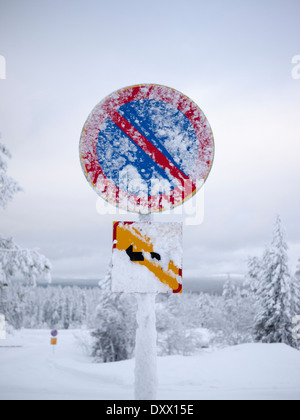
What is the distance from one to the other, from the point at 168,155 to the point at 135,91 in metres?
0.55

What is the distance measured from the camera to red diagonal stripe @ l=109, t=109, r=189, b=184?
5.89 ft

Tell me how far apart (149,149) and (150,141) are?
6 centimetres

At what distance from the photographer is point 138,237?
1.81 metres

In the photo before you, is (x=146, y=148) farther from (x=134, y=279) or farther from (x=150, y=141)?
(x=134, y=279)

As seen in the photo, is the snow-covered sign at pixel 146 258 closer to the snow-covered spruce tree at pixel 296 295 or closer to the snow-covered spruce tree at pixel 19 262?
the snow-covered spruce tree at pixel 19 262

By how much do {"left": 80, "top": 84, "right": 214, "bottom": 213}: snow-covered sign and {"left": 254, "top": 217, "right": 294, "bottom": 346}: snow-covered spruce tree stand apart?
2039cm

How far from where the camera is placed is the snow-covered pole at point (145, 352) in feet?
5.88

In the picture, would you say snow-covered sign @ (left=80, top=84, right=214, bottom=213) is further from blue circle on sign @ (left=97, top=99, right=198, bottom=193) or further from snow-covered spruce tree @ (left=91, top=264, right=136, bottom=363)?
snow-covered spruce tree @ (left=91, top=264, right=136, bottom=363)

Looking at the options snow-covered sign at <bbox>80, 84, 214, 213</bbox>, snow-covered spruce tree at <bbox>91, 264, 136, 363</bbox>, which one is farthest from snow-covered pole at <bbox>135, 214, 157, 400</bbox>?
snow-covered spruce tree at <bbox>91, 264, 136, 363</bbox>

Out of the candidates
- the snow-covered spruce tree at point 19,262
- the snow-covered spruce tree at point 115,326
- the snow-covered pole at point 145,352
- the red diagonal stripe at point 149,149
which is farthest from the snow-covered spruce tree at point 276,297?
the red diagonal stripe at point 149,149

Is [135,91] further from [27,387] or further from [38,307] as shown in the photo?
[38,307]

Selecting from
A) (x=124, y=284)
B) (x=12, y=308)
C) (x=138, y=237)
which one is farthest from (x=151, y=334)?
(x=12, y=308)

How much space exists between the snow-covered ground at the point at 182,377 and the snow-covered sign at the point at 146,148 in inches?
194
